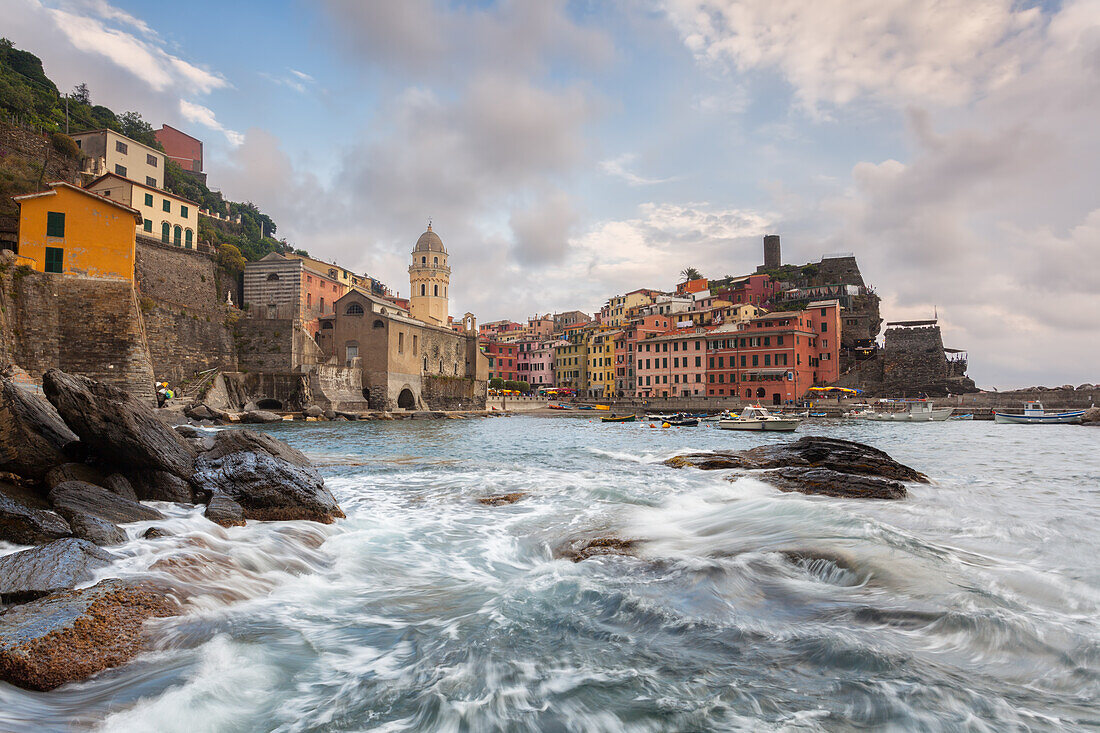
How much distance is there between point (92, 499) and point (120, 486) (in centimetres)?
80

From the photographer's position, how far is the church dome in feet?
241

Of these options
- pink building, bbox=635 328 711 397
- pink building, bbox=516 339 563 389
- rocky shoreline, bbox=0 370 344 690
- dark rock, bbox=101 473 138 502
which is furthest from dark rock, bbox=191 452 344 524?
pink building, bbox=516 339 563 389

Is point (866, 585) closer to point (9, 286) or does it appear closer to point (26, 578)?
point (26, 578)

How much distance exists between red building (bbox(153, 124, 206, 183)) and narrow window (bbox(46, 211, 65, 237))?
1698 inches

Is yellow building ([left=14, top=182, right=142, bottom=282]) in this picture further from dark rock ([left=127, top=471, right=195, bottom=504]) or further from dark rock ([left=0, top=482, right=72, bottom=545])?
dark rock ([left=0, top=482, right=72, bottom=545])

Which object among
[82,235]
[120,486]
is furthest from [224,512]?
[82,235]

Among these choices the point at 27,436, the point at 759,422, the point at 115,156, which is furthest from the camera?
the point at 115,156

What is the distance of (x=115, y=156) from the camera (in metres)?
41.1

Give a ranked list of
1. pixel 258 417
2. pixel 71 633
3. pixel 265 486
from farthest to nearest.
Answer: pixel 258 417, pixel 265 486, pixel 71 633

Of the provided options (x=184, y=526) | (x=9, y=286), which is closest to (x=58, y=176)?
(x=9, y=286)

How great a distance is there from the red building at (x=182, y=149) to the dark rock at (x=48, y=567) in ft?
230

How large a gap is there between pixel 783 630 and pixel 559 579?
221cm

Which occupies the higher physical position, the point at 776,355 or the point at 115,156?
the point at 115,156

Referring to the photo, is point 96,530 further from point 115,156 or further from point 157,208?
point 115,156
